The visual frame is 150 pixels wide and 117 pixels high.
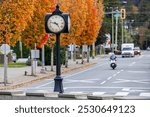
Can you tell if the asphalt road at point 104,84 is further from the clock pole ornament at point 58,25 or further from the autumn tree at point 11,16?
the clock pole ornament at point 58,25

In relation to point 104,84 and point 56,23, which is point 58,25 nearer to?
point 56,23

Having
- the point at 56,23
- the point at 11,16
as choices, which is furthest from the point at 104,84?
the point at 56,23

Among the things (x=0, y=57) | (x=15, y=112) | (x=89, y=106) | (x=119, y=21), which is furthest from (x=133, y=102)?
(x=119, y=21)

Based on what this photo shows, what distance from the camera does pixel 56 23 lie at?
859 inches

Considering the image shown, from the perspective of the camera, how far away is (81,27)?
62656 mm

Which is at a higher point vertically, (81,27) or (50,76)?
(81,27)

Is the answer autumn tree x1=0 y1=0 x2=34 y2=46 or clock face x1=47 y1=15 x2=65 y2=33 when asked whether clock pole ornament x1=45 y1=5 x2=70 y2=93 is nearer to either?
clock face x1=47 y1=15 x2=65 y2=33

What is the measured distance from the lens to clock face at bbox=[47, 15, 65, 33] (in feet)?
71.3

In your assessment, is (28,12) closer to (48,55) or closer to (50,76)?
(50,76)

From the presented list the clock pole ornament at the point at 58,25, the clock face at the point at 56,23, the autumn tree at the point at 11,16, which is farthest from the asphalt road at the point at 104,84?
the clock face at the point at 56,23

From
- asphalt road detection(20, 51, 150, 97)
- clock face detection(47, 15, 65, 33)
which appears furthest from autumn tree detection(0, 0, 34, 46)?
clock face detection(47, 15, 65, 33)

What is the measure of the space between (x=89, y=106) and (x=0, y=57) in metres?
57.2

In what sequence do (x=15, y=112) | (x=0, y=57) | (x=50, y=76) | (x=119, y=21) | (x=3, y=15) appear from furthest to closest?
(x=119, y=21)
(x=0, y=57)
(x=50, y=76)
(x=3, y=15)
(x=15, y=112)

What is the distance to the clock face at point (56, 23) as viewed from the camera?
855 inches
